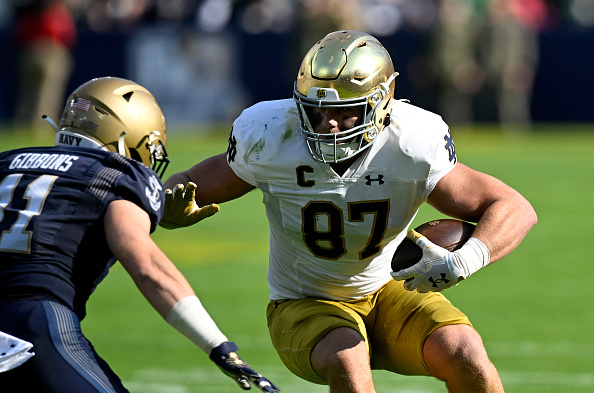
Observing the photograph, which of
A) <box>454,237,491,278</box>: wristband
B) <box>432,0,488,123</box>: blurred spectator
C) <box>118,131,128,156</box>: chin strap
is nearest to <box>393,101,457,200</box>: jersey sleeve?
<box>454,237,491,278</box>: wristband

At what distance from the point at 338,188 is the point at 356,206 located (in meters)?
0.10

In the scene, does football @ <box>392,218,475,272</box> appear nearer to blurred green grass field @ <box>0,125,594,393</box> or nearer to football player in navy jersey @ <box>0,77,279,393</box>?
football player in navy jersey @ <box>0,77,279,393</box>

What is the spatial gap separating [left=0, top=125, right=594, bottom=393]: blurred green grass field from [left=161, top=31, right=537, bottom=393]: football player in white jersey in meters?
1.28

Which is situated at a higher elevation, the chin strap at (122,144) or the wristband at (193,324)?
the chin strap at (122,144)

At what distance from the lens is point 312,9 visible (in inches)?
629

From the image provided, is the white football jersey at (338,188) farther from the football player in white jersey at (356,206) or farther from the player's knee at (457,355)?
the player's knee at (457,355)

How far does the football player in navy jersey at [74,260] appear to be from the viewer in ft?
9.84

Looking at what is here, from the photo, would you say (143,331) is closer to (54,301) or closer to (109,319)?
(109,319)

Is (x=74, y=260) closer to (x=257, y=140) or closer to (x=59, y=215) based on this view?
(x=59, y=215)

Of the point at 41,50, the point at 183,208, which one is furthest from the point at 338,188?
the point at 41,50

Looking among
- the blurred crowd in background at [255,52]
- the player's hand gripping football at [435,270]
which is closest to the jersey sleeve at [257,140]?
the player's hand gripping football at [435,270]

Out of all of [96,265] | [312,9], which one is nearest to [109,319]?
[96,265]

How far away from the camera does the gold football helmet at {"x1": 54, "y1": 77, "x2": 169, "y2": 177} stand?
3.74 m

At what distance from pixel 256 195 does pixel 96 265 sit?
9.72m
